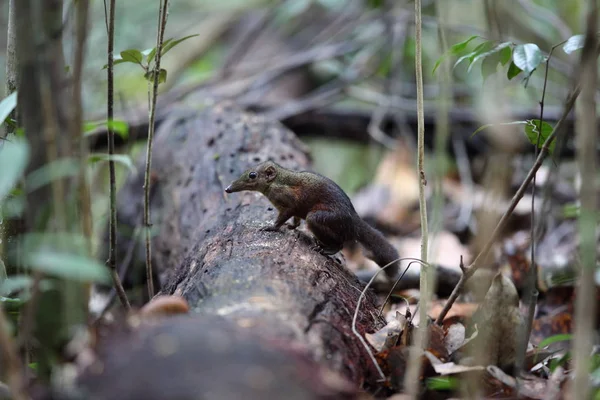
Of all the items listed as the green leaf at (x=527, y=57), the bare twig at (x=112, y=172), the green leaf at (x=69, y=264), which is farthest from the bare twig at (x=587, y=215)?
A: the bare twig at (x=112, y=172)

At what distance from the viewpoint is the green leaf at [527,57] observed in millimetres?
2738

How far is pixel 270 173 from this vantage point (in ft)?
14.6

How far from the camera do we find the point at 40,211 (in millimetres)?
2205

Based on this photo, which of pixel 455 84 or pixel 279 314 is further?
pixel 455 84

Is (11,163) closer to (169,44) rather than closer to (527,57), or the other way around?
(169,44)

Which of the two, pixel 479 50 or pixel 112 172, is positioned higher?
pixel 479 50

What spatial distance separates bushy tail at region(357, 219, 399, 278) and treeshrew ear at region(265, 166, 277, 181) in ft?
2.37

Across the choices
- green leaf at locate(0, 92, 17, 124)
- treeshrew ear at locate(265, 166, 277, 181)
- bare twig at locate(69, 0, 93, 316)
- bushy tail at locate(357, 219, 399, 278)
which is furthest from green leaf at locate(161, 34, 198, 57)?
bushy tail at locate(357, 219, 399, 278)

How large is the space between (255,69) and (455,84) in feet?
10.4

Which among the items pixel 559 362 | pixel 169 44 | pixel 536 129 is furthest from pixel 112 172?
pixel 559 362

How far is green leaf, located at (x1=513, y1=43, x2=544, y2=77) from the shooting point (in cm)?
274

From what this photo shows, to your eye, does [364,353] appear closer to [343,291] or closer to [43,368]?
[343,291]

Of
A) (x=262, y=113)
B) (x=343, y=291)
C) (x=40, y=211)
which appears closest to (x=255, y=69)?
(x=262, y=113)

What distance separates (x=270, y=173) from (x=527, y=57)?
6.98ft
